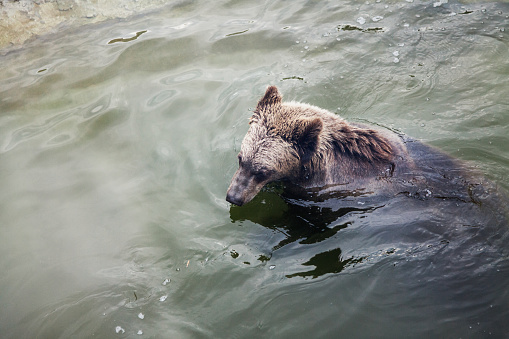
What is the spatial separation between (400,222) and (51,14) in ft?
32.5

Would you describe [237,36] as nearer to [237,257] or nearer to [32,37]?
[32,37]

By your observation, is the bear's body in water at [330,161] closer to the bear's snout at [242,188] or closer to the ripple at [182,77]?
the bear's snout at [242,188]

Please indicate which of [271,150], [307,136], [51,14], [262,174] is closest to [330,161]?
[307,136]

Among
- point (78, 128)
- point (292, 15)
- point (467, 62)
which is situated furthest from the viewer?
point (292, 15)

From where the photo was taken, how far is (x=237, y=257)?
5.63 metres

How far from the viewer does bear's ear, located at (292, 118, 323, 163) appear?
5.30 metres

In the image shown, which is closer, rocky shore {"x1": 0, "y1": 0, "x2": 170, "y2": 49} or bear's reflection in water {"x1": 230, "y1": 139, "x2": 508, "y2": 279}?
bear's reflection in water {"x1": 230, "y1": 139, "x2": 508, "y2": 279}

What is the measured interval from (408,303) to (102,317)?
3964 millimetres

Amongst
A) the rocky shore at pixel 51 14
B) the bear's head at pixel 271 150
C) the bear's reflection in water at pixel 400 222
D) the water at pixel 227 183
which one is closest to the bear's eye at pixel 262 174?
the bear's head at pixel 271 150

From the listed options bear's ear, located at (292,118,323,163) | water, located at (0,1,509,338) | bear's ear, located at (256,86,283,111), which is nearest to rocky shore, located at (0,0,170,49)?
water, located at (0,1,509,338)

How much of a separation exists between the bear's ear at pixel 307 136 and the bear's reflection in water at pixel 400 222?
2.55 feet

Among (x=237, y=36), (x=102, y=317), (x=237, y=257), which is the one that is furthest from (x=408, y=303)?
(x=237, y=36)

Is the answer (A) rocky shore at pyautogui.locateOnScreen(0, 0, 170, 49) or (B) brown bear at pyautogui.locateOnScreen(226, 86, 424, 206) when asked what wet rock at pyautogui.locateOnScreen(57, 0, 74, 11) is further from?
(B) brown bear at pyautogui.locateOnScreen(226, 86, 424, 206)

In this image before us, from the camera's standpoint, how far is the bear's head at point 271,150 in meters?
5.62
